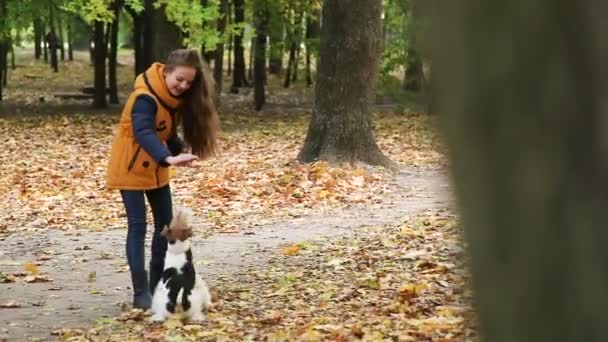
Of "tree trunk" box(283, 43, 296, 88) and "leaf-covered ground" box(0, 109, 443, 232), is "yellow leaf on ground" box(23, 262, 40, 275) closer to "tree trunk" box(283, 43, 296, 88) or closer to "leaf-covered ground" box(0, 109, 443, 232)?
"leaf-covered ground" box(0, 109, 443, 232)

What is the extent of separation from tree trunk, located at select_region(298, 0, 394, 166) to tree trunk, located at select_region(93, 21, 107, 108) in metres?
15.2

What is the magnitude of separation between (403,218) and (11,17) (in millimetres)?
18960

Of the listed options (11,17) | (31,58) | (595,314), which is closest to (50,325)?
(595,314)

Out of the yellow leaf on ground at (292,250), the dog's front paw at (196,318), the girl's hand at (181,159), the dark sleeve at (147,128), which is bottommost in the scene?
the yellow leaf on ground at (292,250)

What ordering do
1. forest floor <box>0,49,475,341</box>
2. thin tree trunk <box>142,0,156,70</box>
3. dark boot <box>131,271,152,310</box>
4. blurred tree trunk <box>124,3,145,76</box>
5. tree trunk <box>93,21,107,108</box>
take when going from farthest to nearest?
blurred tree trunk <box>124,3,145,76</box> → tree trunk <box>93,21,107,108</box> → thin tree trunk <box>142,0,156,70</box> → dark boot <box>131,271,152,310</box> → forest floor <box>0,49,475,341</box>

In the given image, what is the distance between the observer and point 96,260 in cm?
918

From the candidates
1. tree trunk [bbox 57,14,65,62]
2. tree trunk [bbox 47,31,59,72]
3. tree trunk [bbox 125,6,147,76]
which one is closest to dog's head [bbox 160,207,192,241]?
tree trunk [bbox 125,6,147,76]

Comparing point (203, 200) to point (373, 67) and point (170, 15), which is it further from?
point (170, 15)

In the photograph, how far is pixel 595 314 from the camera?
1.18 metres

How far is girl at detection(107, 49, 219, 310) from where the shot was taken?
20.7ft

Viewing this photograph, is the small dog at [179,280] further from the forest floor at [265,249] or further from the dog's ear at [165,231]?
the forest floor at [265,249]

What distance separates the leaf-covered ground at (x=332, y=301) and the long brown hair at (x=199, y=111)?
1.18m

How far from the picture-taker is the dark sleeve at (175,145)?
665 centimetres

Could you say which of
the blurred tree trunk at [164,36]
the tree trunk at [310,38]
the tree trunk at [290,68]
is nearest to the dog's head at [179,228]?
the blurred tree trunk at [164,36]
